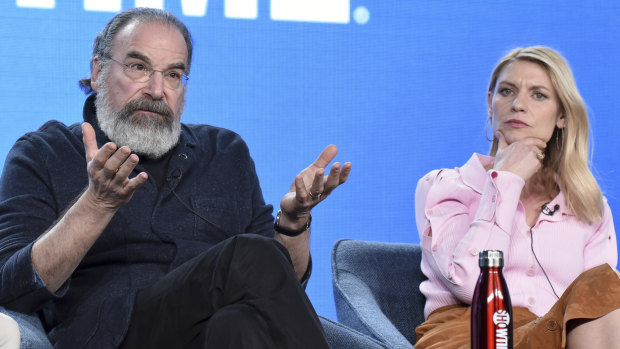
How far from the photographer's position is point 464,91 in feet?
11.7

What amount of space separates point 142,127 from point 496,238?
1050 mm

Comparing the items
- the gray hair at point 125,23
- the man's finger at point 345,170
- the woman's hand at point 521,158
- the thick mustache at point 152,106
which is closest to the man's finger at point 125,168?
the man's finger at point 345,170

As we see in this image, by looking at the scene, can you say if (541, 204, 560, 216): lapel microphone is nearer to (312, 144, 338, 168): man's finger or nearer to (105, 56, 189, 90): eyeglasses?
(312, 144, 338, 168): man's finger

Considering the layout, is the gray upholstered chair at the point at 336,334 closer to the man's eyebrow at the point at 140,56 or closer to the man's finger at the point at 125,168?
the man's finger at the point at 125,168

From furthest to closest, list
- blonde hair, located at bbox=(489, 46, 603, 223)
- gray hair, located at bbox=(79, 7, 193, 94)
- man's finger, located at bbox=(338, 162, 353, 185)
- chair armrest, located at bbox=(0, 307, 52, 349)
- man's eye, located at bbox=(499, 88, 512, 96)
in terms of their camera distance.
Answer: man's eye, located at bbox=(499, 88, 512, 96), blonde hair, located at bbox=(489, 46, 603, 223), gray hair, located at bbox=(79, 7, 193, 94), man's finger, located at bbox=(338, 162, 353, 185), chair armrest, located at bbox=(0, 307, 52, 349)

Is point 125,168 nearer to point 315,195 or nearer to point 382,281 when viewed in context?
point 315,195

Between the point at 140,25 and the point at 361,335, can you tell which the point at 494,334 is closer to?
the point at 361,335

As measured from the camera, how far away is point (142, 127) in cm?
242

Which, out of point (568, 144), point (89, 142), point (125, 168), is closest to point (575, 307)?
point (568, 144)

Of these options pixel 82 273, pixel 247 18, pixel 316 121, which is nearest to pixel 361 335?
pixel 82 273

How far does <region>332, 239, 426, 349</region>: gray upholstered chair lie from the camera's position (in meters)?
2.56

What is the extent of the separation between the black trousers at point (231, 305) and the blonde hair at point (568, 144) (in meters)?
1.17

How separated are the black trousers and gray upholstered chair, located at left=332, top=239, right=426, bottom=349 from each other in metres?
0.71

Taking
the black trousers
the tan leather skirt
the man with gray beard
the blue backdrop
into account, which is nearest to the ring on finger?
the man with gray beard
